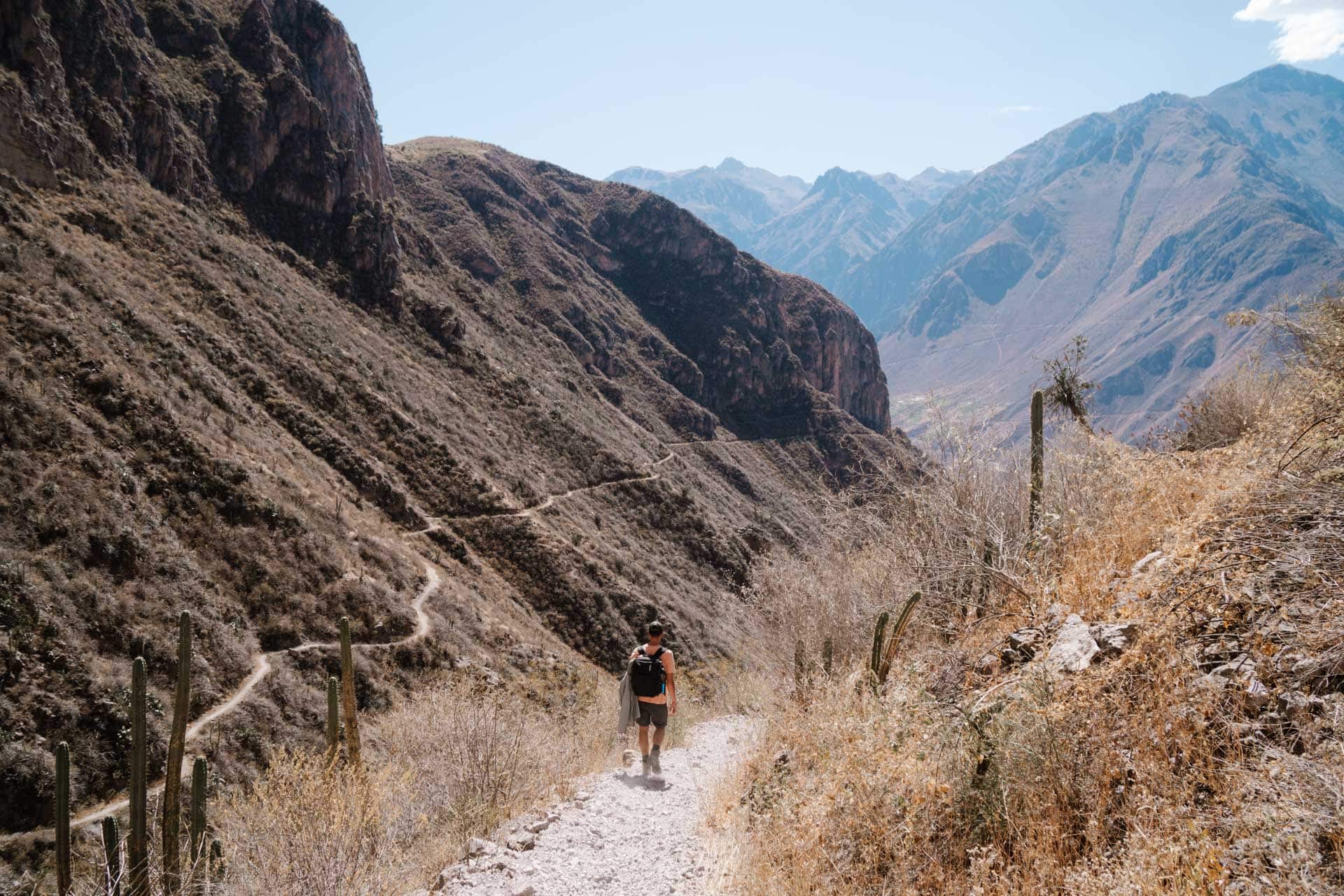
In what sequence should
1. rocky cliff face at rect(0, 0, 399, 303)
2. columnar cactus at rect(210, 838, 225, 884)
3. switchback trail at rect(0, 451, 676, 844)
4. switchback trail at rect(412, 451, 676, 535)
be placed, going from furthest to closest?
rocky cliff face at rect(0, 0, 399, 303), switchback trail at rect(412, 451, 676, 535), switchback trail at rect(0, 451, 676, 844), columnar cactus at rect(210, 838, 225, 884)

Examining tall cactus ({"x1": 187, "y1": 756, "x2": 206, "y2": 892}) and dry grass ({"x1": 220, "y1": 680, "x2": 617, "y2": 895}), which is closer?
dry grass ({"x1": 220, "y1": 680, "x2": 617, "y2": 895})

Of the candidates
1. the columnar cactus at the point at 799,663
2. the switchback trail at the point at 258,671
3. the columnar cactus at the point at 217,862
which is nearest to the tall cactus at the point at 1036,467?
the columnar cactus at the point at 799,663

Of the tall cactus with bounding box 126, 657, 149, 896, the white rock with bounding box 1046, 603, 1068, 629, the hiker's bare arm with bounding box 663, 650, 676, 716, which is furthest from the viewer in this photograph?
the hiker's bare arm with bounding box 663, 650, 676, 716

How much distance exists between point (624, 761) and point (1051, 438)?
8.33 metres

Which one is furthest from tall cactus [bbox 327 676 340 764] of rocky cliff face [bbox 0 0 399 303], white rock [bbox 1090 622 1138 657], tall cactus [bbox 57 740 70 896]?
rocky cliff face [bbox 0 0 399 303]

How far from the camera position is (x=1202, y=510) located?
5.32m

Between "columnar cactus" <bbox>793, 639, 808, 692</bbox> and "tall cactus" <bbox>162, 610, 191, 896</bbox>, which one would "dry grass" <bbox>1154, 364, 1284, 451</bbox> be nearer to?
"columnar cactus" <bbox>793, 639, 808, 692</bbox>

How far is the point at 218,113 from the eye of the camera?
164 ft

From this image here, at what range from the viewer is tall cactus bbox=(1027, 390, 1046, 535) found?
8.00 m

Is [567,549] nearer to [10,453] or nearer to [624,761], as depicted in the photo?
[10,453]


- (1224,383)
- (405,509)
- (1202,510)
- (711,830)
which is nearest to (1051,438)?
(1224,383)

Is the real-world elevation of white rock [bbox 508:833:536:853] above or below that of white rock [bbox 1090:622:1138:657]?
below

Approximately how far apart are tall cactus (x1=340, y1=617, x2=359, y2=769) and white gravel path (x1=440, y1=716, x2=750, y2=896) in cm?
329

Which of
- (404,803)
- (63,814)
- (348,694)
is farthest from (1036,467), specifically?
(63,814)
